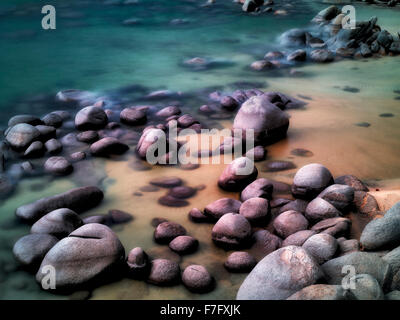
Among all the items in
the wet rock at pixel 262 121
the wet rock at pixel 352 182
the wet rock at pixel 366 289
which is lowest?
the wet rock at pixel 352 182

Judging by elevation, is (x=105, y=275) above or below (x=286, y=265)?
below

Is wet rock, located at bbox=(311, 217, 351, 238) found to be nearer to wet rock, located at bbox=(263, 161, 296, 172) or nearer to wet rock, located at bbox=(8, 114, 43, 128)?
wet rock, located at bbox=(263, 161, 296, 172)

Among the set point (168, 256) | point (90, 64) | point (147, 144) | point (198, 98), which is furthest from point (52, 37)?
point (168, 256)

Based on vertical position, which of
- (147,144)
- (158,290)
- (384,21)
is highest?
(384,21)

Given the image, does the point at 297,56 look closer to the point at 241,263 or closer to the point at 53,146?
the point at 53,146

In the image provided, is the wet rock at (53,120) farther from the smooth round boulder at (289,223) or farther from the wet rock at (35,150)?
the smooth round boulder at (289,223)

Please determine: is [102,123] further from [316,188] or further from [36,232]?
[316,188]

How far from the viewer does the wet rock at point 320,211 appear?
236 cm

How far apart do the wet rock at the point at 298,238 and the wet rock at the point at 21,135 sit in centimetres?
220

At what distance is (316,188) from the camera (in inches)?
102

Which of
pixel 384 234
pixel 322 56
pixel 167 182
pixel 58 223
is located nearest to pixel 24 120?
pixel 167 182

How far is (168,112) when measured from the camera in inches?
159

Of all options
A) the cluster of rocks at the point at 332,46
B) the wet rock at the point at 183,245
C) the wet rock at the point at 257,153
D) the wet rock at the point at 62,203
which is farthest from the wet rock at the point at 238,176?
the cluster of rocks at the point at 332,46
